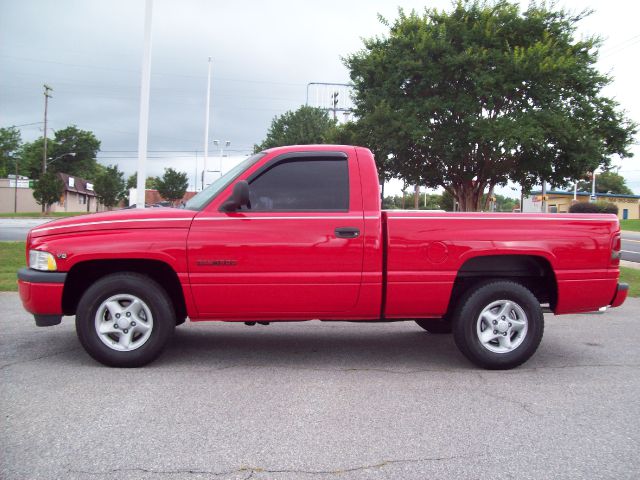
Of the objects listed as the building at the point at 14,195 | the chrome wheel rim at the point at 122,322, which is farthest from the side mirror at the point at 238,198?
the building at the point at 14,195

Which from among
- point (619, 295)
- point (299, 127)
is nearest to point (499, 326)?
point (619, 295)

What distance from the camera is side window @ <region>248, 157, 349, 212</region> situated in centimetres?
498

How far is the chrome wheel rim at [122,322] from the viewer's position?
481 centimetres

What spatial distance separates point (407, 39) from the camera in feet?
56.5

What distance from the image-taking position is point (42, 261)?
4.80 m

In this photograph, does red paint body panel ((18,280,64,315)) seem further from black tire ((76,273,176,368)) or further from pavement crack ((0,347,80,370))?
pavement crack ((0,347,80,370))

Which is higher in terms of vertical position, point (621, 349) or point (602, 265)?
point (602, 265)

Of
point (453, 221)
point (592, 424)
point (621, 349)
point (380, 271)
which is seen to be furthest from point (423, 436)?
point (621, 349)

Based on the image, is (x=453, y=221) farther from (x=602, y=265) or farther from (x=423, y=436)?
(x=423, y=436)

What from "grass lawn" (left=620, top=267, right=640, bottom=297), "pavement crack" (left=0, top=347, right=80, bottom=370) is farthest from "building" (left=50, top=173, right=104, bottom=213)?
"pavement crack" (left=0, top=347, right=80, bottom=370)

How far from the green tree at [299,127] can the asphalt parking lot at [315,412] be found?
34006mm

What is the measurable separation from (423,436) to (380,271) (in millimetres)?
1691

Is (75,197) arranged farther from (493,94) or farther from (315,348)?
(315,348)

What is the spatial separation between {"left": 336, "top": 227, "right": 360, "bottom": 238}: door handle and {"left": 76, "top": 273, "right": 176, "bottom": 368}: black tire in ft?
5.19
